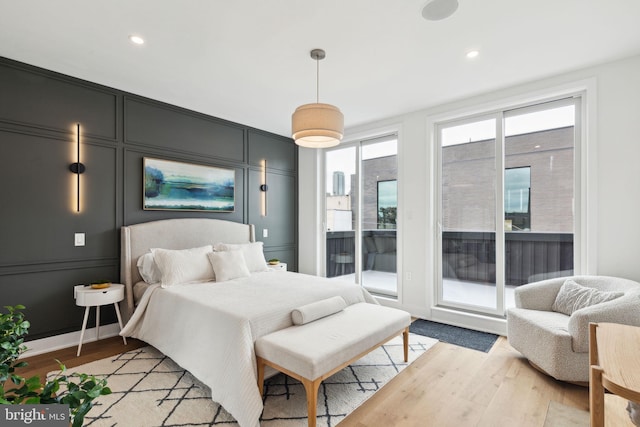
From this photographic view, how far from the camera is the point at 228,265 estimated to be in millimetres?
3572

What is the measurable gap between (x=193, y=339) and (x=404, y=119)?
3615 mm

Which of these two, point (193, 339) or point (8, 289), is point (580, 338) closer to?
point (193, 339)

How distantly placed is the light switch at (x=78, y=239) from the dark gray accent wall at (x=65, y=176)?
3cm

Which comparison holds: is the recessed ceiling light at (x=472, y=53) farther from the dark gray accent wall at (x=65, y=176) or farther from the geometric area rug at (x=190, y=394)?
the dark gray accent wall at (x=65, y=176)

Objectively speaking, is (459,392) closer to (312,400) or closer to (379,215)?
(312,400)

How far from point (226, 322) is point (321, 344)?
0.70 metres

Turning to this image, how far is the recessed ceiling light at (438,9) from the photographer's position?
7.01 feet

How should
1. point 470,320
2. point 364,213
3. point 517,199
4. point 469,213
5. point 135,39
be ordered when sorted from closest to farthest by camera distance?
1. point 135,39
2. point 517,199
3. point 470,320
4. point 469,213
5. point 364,213

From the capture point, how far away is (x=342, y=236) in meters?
5.25

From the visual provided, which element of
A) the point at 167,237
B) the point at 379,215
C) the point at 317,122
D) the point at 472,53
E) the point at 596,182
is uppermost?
the point at 472,53

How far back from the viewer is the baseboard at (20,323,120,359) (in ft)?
9.71

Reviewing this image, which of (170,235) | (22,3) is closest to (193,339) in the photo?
(170,235)

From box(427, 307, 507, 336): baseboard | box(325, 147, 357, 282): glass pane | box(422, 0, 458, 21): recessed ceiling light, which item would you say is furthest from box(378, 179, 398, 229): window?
box(422, 0, 458, 21): recessed ceiling light

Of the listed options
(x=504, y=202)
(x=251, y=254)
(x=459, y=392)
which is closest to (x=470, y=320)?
(x=504, y=202)
